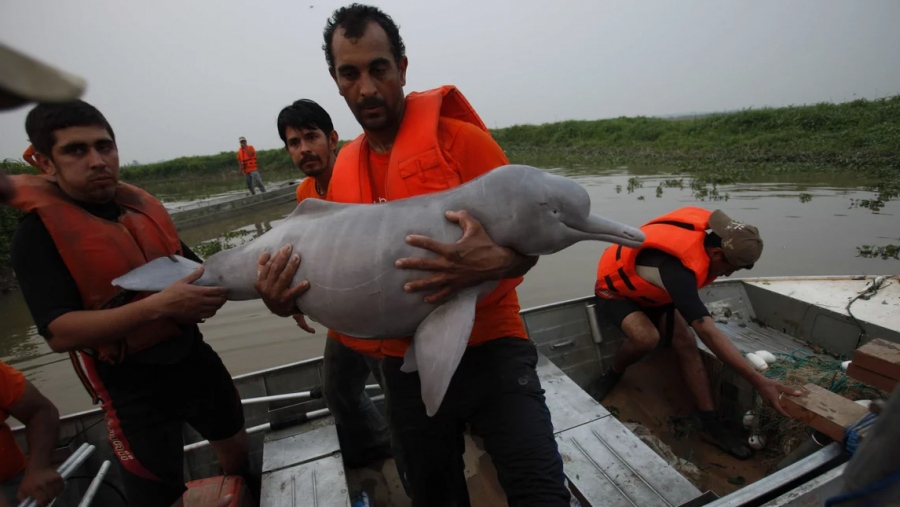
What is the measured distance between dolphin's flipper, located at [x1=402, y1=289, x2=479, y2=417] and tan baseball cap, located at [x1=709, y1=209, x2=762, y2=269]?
3.08 meters

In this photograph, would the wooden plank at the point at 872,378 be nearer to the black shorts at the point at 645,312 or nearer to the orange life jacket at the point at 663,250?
the orange life jacket at the point at 663,250

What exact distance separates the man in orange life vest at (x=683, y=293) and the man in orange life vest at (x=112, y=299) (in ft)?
11.9

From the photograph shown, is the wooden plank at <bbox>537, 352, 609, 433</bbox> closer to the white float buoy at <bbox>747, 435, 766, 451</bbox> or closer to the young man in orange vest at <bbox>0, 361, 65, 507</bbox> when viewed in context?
the white float buoy at <bbox>747, 435, 766, 451</bbox>

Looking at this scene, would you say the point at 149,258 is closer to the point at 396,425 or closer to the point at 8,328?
the point at 396,425

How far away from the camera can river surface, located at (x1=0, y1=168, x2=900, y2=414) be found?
6781 millimetres

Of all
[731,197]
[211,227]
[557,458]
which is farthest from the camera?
[211,227]

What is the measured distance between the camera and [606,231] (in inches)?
81.0

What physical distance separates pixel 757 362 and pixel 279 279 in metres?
4.28

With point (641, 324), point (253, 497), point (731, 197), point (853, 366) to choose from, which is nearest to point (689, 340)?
point (641, 324)

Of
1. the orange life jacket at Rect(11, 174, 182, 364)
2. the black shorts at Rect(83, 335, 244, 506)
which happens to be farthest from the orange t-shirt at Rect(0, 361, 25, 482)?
the orange life jacket at Rect(11, 174, 182, 364)

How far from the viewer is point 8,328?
8188 millimetres

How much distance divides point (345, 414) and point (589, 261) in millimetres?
6758

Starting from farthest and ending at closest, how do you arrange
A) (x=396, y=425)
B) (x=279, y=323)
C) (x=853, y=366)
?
1. (x=279, y=323)
2. (x=853, y=366)
3. (x=396, y=425)

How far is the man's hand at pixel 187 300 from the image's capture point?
2.21 meters
